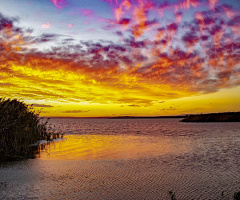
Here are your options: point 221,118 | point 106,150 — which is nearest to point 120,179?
point 106,150

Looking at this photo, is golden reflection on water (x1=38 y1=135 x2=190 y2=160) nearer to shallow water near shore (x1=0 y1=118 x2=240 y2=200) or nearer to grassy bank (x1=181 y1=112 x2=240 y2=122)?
shallow water near shore (x1=0 y1=118 x2=240 y2=200)

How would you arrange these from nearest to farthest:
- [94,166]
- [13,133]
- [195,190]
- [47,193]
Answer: [47,193] → [195,190] → [94,166] → [13,133]

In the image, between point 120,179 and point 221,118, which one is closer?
point 120,179

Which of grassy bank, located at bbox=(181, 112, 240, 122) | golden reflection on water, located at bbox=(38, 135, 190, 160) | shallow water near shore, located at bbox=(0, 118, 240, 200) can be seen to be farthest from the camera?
grassy bank, located at bbox=(181, 112, 240, 122)

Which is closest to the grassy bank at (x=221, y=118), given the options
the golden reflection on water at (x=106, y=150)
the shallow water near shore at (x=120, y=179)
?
the golden reflection on water at (x=106, y=150)

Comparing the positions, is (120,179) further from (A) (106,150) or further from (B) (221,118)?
(B) (221,118)

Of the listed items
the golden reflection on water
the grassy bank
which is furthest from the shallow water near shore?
the grassy bank

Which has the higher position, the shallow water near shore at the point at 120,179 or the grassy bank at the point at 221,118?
the grassy bank at the point at 221,118

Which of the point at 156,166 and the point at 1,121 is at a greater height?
the point at 1,121

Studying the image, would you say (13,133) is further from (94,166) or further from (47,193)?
(47,193)

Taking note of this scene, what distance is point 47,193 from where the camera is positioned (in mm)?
10102

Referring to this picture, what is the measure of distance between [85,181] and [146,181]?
135 inches

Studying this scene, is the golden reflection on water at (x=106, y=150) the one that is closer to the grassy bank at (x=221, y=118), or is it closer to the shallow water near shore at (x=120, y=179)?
the shallow water near shore at (x=120, y=179)

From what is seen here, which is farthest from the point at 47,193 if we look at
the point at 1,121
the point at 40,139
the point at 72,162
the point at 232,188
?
the point at 40,139
